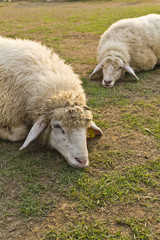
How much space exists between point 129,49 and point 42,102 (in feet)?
11.5

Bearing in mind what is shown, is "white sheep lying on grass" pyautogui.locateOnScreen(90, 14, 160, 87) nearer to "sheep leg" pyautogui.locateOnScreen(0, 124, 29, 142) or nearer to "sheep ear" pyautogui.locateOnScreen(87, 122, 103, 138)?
"sheep ear" pyautogui.locateOnScreen(87, 122, 103, 138)

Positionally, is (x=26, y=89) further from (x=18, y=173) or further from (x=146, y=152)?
(x=146, y=152)

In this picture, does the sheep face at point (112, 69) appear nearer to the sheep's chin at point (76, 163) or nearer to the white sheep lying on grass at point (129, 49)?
the white sheep lying on grass at point (129, 49)

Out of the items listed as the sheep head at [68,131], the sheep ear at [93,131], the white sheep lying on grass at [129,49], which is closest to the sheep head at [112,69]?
the white sheep lying on grass at [129,49]

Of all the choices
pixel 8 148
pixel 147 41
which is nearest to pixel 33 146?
pixel 8 148

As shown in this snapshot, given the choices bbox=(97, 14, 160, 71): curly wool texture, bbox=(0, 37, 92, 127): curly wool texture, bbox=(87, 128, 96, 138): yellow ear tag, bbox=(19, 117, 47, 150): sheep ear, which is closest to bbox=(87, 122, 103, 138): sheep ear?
bbox=(87, 128, 96, 138): yellow ear tag

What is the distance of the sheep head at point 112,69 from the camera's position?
548 cm

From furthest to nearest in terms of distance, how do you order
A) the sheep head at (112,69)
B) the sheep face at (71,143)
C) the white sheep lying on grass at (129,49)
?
the white sheep lying on grass at (129,49), the sheep head at (112,69), the sheep face at (71,143)

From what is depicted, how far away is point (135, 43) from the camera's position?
6.20 metres

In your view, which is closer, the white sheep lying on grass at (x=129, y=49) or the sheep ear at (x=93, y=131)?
the sheep ear at (x=93, y=131)

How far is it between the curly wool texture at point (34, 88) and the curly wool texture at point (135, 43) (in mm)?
2452

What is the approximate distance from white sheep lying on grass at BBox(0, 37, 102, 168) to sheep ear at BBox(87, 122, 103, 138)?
0.05 feet

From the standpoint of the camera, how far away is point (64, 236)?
2219mm

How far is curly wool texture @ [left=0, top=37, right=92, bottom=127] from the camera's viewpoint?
10.5 ft
